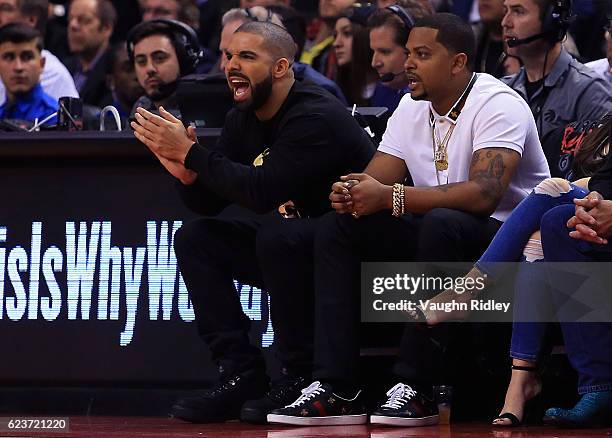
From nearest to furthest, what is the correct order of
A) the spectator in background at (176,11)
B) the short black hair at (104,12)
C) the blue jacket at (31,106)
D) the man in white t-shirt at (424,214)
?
the man in white t-shirt at (424,214) → the blue jacket at (31,106) → the spectator in background at (176,11) → the short black hair at (104,12)

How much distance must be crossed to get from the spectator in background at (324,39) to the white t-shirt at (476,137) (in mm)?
3040

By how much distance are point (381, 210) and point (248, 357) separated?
85cm

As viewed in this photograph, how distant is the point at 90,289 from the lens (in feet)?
19.7

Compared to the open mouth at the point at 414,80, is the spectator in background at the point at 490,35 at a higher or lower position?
higher

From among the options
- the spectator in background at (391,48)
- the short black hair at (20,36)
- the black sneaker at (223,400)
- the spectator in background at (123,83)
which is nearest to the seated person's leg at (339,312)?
the black sneaker at (223,400)

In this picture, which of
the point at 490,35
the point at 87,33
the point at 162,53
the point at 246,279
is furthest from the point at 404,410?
the point at 87,33

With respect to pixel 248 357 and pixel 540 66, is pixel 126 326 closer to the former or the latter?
pixel 248 357

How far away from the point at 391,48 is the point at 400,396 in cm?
274

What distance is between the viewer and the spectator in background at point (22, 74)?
25.6ft

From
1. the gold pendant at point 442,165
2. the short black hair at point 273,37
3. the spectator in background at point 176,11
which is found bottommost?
the gold pendant at point 442,165

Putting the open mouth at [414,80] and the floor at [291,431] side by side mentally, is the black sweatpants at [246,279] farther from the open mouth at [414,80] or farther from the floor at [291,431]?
the open mouth at [414,80]

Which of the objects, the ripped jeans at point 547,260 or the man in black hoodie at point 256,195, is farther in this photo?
the man in black hoodie at point 256,195

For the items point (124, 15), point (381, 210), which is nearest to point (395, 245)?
point (381, 210)

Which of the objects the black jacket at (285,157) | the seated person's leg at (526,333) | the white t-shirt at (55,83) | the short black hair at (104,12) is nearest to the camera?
the seated person's leg at (526,333)
